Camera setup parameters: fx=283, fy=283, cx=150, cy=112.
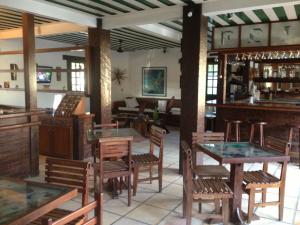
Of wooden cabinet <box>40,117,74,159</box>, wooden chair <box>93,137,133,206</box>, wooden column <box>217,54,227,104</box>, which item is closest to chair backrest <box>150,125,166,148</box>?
wooden chair <box>93,137,133,206</box>

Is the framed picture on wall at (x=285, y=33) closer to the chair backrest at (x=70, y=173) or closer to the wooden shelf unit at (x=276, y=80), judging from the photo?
the wooden shelf unit at (x=276, y=80)

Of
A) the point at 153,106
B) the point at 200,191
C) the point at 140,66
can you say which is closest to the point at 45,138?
the point at 200,191

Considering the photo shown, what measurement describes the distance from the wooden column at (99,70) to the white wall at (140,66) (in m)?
4.62

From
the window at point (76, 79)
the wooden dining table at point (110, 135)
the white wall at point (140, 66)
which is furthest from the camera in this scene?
the white wall at point (140, 66)

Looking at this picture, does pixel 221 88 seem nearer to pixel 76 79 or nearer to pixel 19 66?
pixel 76 79


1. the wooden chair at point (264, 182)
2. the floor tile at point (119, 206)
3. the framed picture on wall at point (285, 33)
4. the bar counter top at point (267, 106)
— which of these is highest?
the framed picture on wall at point (285, 33)

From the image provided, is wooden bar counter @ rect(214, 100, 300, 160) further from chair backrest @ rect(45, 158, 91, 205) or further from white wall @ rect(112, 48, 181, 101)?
chair backrest @ rect(45, 158, 91, 205)

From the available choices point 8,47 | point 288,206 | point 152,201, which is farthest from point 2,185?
point 8,47

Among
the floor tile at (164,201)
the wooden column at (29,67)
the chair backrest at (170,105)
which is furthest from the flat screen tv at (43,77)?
the floor tile at (164,201)

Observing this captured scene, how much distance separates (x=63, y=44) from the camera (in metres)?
8.38

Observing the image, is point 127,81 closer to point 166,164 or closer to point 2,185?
point 166,164

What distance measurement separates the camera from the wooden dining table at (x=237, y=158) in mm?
2676

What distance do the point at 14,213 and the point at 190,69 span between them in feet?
11.0

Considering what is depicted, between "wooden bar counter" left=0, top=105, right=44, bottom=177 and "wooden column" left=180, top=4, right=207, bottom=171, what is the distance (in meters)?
2.25
